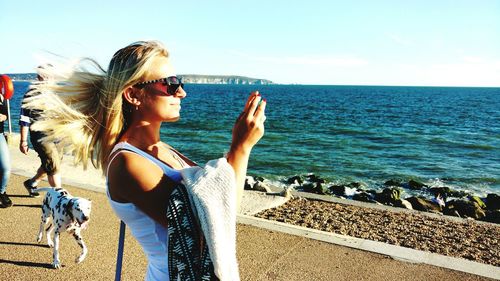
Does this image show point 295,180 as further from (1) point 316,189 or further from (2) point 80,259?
(2) point 80,259

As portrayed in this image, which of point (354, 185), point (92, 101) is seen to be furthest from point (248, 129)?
point (354, 185)

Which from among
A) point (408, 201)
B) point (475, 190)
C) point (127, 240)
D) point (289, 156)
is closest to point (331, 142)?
point (289, 156)

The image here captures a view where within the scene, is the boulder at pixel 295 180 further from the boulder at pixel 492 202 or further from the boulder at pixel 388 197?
the boulder at pixel 492 202

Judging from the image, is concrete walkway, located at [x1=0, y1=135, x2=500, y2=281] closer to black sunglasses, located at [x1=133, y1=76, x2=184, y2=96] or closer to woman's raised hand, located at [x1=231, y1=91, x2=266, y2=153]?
black sunglasses, located at [x1=133, y1=76, x2=184, y2=96]

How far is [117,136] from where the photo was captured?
1954mm

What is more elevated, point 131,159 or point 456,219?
point 131,159

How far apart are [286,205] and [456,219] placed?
9.68 ft

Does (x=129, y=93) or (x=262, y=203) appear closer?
(x=129, y=93)

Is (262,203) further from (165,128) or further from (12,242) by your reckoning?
(165,128)

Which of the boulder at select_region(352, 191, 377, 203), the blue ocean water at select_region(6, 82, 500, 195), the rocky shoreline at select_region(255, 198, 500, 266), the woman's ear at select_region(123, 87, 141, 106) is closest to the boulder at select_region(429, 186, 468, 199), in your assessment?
the blue ocean water at select_region(6, 82, 500, 195)

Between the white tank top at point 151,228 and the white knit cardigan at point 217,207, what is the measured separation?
19 cm

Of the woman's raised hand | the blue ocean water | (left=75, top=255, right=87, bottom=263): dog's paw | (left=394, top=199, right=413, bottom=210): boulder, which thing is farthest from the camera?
the blue ocean water

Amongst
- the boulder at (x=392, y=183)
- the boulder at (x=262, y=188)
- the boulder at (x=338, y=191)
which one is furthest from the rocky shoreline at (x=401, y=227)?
the boulder at (x=392, y=183)

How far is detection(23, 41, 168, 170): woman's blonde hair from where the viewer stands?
1.83 meters
